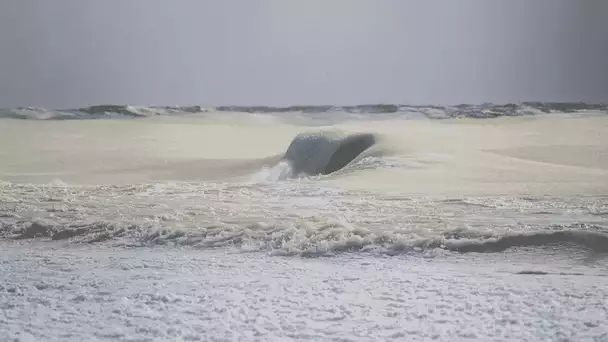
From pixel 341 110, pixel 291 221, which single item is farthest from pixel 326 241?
pixel 341 110

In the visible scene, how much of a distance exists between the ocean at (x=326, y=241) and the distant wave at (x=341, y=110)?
2 cm

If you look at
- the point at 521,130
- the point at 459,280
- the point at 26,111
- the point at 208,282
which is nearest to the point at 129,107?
the point at 26,111

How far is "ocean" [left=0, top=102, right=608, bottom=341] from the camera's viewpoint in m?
0.54

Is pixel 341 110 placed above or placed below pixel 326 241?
above

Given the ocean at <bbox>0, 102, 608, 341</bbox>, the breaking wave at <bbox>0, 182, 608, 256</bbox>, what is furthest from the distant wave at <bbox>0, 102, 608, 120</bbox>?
the breaking wave at <bbox>0, 182, 608, 256</bbox>

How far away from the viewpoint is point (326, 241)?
0.78 meters

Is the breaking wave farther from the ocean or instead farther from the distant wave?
the distant wave

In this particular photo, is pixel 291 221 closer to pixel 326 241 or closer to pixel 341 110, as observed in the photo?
pixel 326 241

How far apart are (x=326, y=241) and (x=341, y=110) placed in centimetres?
111

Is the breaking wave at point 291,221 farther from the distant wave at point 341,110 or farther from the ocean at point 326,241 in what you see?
Answer: the distant wave at point 341,110

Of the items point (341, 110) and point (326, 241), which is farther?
point (341, 110)

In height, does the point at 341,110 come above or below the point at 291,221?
above

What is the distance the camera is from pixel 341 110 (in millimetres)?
1844

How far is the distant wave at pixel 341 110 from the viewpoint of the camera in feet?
5.58
